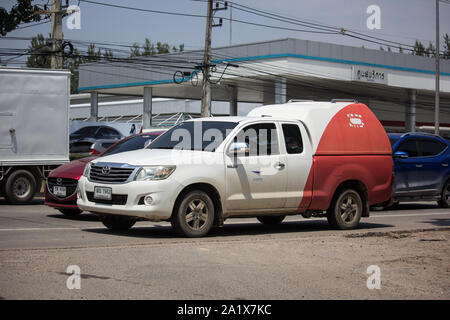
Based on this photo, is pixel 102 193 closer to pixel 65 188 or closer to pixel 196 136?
pixel 196 136

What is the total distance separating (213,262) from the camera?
7992 mm

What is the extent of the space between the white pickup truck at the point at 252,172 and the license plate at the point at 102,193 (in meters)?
0.01

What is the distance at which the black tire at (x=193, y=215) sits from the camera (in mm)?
10031

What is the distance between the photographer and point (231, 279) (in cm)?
703

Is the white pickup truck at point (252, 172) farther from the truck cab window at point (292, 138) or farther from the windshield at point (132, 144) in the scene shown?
the windshield at point (132, 144)

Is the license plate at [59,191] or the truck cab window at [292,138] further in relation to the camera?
the license plate at [59,191]

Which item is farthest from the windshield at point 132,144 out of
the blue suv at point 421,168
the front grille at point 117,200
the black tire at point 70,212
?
the blue suv at point 421,168

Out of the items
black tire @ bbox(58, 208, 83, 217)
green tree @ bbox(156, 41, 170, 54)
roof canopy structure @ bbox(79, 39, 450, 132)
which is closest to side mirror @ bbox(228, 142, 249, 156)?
black tire @ bbox(58, 208, 83, 217)

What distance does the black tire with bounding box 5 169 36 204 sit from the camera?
54.5 feet

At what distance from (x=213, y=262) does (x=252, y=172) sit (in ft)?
9.87

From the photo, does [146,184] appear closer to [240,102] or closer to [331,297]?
[331,297]

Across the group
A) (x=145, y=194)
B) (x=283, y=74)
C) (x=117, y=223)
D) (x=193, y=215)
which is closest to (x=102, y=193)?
(x=145, y=194)

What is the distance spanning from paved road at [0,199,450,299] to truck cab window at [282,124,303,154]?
1.42 metres

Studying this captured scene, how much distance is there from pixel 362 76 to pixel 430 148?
25540mm
